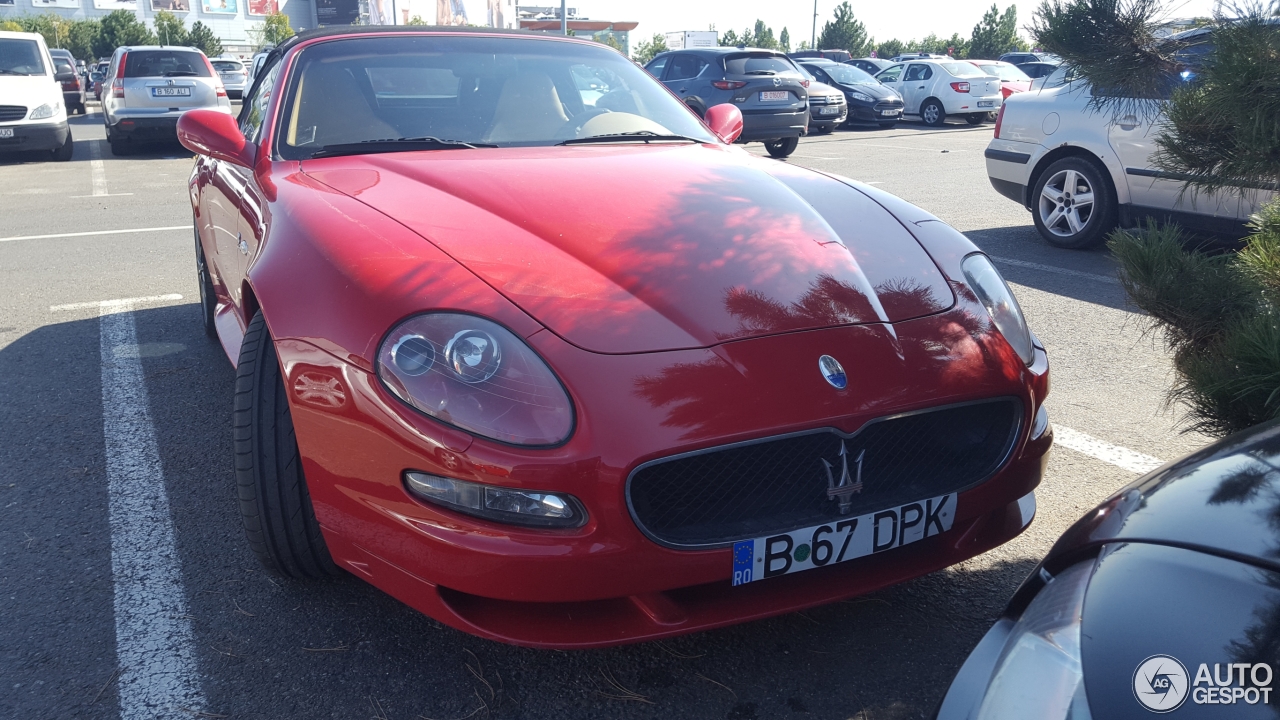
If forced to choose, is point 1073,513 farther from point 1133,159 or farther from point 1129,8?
point 1133,159

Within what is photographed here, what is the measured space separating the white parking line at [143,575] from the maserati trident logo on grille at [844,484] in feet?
4.55

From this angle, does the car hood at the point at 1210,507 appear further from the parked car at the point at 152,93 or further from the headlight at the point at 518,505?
the parked car at the point at 152,93

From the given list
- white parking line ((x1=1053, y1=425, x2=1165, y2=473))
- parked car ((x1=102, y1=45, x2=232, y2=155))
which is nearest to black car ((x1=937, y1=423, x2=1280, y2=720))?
white parking line ((x1=1053, y1=425, x2=1165, y2=473))

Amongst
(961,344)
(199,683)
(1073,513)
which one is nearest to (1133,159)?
(1073,513)

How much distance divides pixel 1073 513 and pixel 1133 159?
4.04m

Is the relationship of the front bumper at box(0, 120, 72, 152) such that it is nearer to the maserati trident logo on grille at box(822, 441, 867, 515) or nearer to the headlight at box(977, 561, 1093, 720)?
the maserati trident logo on grille at box(822, 441, 867, 515)

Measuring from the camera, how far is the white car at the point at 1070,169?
606 centimetres

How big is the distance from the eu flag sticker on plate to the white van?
41.3 ft

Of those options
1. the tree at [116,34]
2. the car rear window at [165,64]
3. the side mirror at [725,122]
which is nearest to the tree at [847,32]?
the tree at [116,34]

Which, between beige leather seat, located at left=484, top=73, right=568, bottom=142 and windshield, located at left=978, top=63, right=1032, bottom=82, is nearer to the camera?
beige leather seat, located at left=484, top=73, right=568, bottom=142

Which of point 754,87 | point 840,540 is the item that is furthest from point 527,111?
point 754,87

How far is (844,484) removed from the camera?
1.97 m

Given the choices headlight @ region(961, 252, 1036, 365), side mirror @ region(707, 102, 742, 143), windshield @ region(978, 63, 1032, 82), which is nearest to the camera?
headlight @ region(961, 252, 1036, 365)

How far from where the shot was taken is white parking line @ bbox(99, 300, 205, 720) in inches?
82.4
